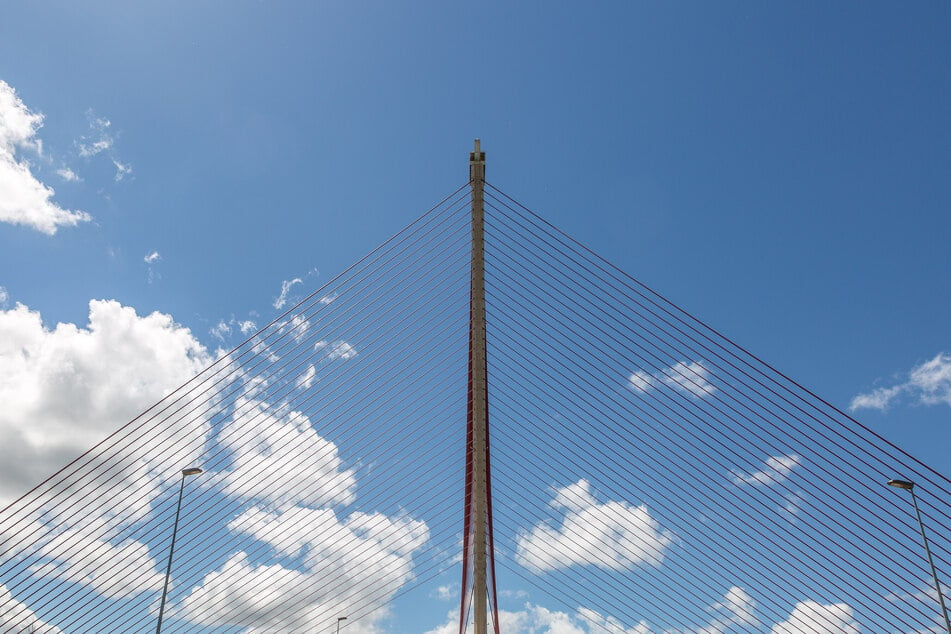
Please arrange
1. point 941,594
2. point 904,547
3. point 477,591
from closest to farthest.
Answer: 1. point 904,547
2. point 941,594
3. point 477,591

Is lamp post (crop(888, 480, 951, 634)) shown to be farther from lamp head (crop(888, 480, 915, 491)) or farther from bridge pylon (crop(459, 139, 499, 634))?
bridge pylon (crop(459, 139, 499, 634))

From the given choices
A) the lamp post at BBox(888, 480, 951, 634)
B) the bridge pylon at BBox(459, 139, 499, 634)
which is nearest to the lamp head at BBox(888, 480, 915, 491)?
the lamp post at BBox(888, 480, 951, 634)

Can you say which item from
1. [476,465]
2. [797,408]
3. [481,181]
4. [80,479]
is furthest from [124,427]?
[797,408]

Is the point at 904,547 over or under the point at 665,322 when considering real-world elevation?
under

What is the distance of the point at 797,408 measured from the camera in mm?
19922

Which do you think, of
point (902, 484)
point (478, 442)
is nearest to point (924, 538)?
point (902, 484)

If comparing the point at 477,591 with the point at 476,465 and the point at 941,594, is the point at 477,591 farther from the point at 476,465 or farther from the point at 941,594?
the point at 941,594

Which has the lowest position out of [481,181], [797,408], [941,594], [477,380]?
[941,594]

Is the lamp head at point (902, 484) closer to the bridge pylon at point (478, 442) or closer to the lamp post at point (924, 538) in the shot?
the lamp post at point (924, 538)

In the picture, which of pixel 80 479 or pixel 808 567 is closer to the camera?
pixel 808 567

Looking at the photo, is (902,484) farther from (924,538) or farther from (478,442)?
(478,442)

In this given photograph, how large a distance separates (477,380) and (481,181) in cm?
587

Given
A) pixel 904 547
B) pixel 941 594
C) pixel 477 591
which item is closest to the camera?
pixel 904 547

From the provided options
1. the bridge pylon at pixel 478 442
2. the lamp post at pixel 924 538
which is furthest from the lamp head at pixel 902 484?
the bridge pylon at pixel 478 442
